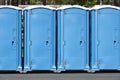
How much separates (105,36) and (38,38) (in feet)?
6.83

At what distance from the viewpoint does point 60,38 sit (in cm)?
1339

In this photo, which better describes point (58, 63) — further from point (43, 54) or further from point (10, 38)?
point (10, 38)

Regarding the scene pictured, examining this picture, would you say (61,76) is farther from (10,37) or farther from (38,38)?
(10,37)

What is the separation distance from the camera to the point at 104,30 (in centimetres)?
1342

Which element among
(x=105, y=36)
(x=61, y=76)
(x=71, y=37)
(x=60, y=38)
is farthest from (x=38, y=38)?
(x=105, y=36)

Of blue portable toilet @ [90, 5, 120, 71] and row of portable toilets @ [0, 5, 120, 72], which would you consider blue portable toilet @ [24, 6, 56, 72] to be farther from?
blue portable toilet @ [90, 5, 120, 71]

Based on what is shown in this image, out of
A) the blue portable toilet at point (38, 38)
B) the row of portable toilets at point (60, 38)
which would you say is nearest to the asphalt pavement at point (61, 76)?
the row of portable toilets at point (60, 38)

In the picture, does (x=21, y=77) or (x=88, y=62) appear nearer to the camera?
(x=21, y=77)

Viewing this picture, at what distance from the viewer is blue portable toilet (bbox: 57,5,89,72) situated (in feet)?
43.7

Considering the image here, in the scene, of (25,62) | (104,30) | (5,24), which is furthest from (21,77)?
(104,30)

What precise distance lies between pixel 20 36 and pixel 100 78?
280cm

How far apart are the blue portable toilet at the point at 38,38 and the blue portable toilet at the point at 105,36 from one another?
1347mm

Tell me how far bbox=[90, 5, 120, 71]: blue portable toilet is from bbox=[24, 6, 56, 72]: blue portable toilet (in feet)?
4.42

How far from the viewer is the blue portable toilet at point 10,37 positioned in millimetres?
13141
